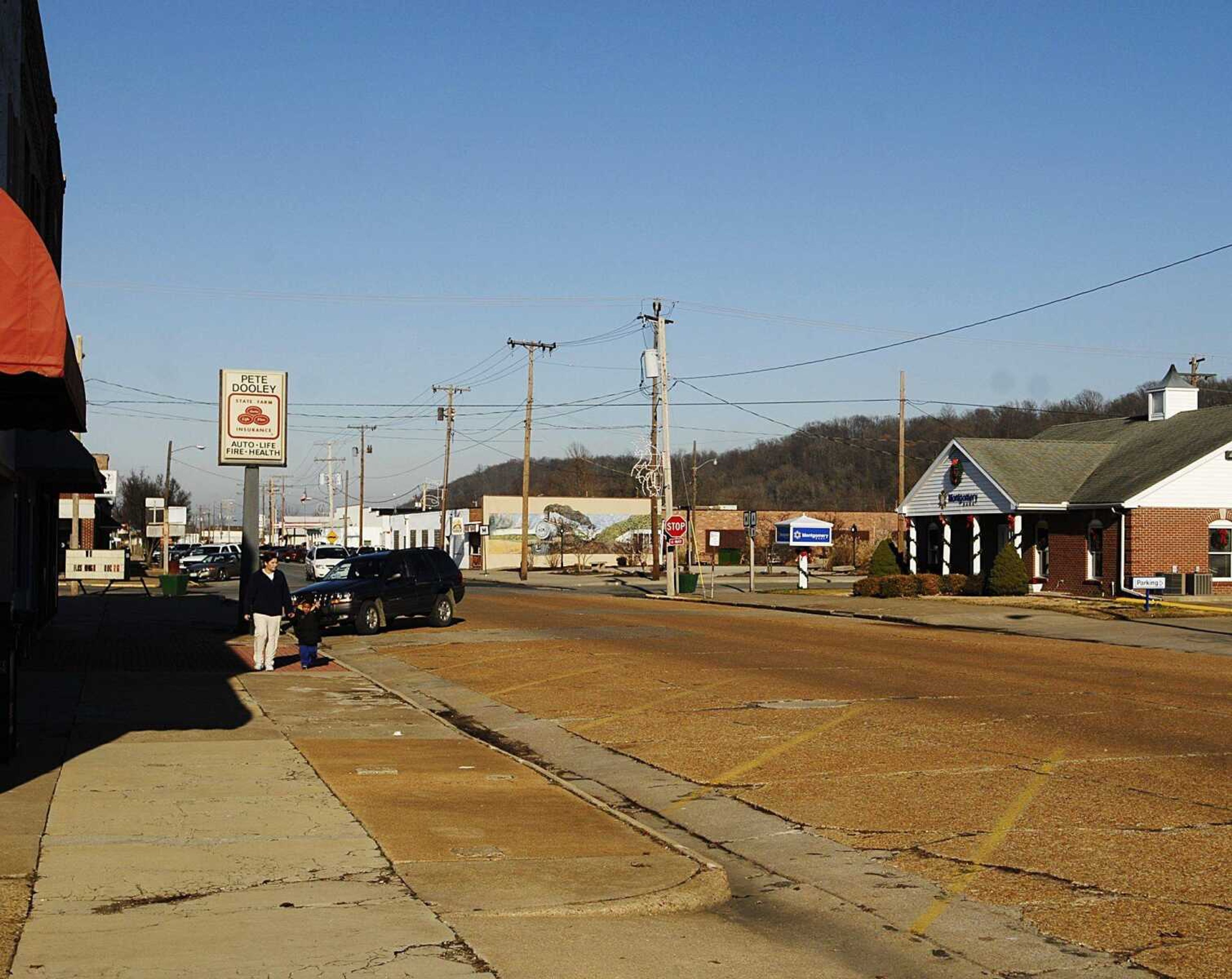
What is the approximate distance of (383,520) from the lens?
136 metres

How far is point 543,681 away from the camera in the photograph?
63.6ft

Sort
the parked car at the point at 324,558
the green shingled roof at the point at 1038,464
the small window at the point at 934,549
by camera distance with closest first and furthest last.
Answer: the green shingled roof at the point at 1038,464, the small window at the point at 934,549, the parked car at the point at 324,558

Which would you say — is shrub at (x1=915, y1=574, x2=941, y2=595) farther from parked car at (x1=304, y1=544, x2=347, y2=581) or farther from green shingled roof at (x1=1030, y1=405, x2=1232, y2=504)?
parked car at (x1=304, y1=544, x2=347, y2=581)

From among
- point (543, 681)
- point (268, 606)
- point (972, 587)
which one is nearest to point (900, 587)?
point (972, 587)

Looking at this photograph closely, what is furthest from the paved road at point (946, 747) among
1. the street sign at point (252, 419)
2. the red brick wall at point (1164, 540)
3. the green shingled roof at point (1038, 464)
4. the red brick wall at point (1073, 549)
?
the green shingled roof at point (1038, 464)

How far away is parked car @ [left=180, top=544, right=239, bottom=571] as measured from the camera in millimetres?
69125

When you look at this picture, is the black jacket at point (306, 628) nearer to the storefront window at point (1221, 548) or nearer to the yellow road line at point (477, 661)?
the yellow road line at point (477, 661)

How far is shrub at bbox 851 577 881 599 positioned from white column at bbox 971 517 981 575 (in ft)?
13.3

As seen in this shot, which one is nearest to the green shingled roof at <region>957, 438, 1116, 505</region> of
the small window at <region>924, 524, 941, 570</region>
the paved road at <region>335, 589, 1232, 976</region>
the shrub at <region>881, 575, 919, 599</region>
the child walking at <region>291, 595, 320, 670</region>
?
the small window at <region>924, 524, 941, 570</region>

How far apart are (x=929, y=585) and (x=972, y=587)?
5.97 ft

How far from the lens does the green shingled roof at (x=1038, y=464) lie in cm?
4494

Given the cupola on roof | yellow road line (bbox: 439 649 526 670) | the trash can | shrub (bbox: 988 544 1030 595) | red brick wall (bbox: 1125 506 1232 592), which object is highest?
the cupola on roof

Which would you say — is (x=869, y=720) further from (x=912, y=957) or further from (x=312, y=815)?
(x=912, y=957)

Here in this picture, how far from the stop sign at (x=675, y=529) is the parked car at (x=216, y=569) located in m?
28.3
